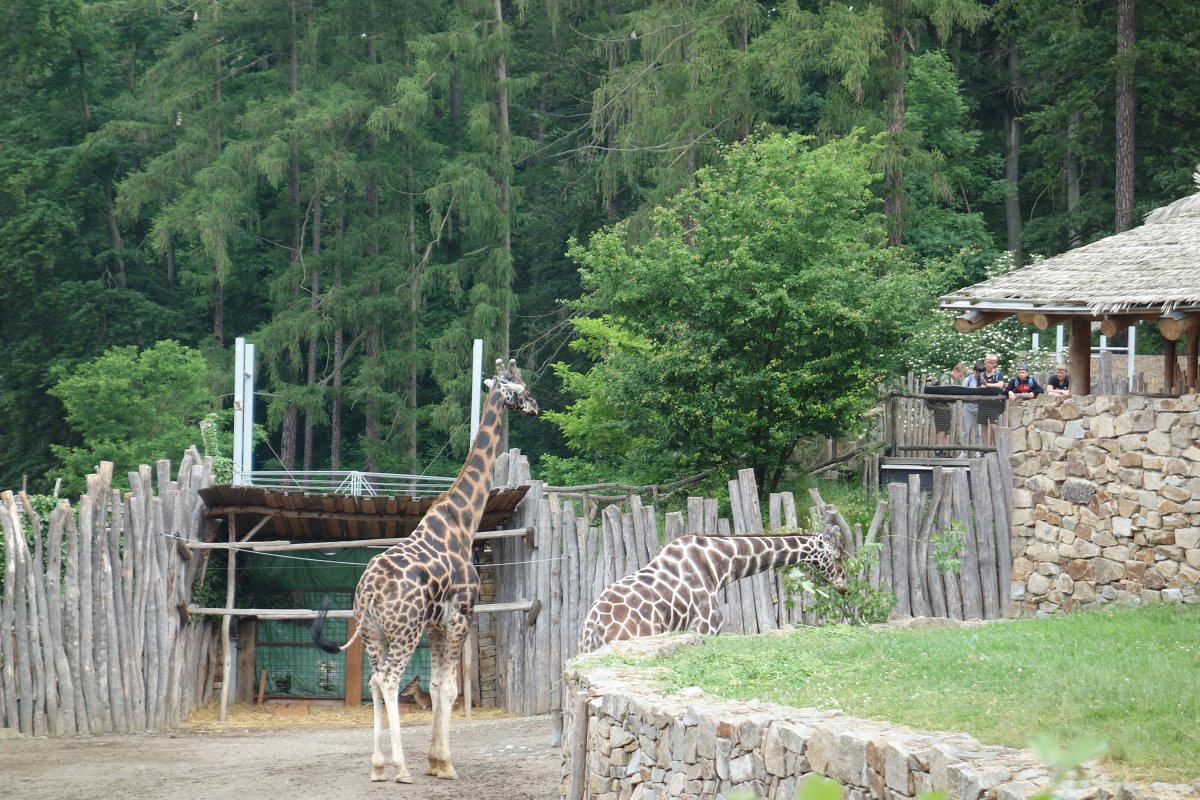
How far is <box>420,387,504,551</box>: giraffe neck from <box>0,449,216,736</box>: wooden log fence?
4439mm

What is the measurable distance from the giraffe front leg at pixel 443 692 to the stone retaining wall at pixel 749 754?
2.70 meters

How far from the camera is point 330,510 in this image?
17.1 metres

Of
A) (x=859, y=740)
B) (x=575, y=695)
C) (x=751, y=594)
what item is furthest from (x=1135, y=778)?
(x=751, y=594)

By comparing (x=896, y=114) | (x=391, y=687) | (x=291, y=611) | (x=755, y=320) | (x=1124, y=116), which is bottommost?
(x=391, y=687)

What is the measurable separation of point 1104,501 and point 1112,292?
1730 millimetres

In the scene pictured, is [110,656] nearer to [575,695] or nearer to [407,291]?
[575,695]

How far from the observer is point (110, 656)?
1541cm

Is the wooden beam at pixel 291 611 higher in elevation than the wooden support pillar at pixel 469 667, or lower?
higher

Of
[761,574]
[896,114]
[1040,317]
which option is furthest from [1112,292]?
[896,114]

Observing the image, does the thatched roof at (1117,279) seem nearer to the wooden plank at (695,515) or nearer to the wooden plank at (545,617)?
the wooden plank at (695,515)

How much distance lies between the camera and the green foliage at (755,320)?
1872 centimetres

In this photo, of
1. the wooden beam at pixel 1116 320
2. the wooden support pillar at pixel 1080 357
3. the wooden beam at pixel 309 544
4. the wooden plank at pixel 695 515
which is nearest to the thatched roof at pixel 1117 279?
the wooden beam at pixel 1116 320

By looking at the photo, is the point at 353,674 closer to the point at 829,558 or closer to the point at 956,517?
the point at 956,517

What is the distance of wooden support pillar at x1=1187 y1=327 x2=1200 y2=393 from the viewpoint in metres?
12.5
